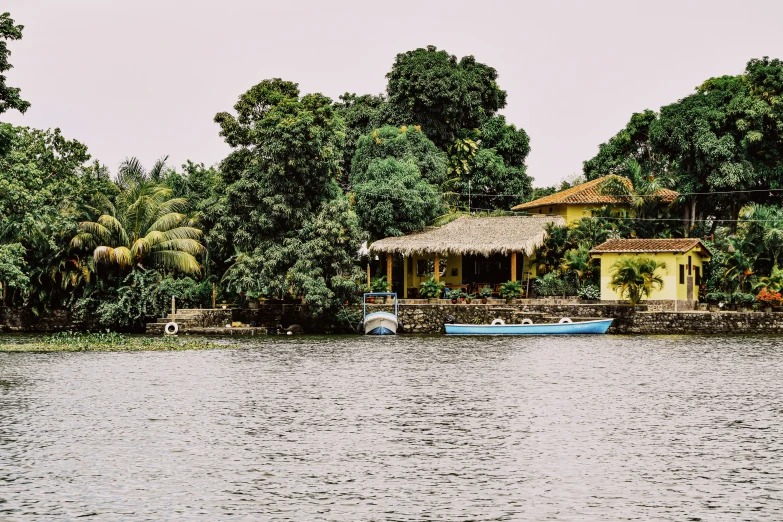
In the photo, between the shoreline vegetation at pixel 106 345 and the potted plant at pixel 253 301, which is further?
the potted plant at pixel 253 301

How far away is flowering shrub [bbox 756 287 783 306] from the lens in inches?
1631

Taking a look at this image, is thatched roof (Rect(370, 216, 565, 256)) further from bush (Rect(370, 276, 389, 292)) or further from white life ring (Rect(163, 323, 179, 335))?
white life ring (Rect(163, 323, 179, 335))

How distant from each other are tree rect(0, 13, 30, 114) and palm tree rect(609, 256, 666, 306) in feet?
77.3

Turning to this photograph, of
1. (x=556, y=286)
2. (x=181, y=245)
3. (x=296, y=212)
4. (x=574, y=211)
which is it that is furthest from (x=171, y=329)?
(x=574, y=211)

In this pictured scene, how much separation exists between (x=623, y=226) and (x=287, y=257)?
15416 millimetres

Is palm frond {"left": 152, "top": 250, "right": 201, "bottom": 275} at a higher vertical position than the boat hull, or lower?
higher

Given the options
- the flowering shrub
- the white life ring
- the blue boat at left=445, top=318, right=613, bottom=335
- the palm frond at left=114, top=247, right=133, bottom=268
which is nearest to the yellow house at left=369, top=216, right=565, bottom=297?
the blue boat at left=445, top=318, right=613, bottom=335

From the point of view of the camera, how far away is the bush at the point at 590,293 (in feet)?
146

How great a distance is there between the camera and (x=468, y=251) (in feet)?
149

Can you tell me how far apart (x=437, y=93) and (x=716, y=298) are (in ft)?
74.2

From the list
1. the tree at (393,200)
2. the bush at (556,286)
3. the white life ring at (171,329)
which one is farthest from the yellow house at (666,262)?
the white life ring at (171,329)

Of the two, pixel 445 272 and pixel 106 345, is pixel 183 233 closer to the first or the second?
pixel 106 345

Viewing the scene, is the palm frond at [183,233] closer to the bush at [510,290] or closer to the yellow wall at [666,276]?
the bush at [510,290]

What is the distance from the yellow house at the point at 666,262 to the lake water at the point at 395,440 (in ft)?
46.6
